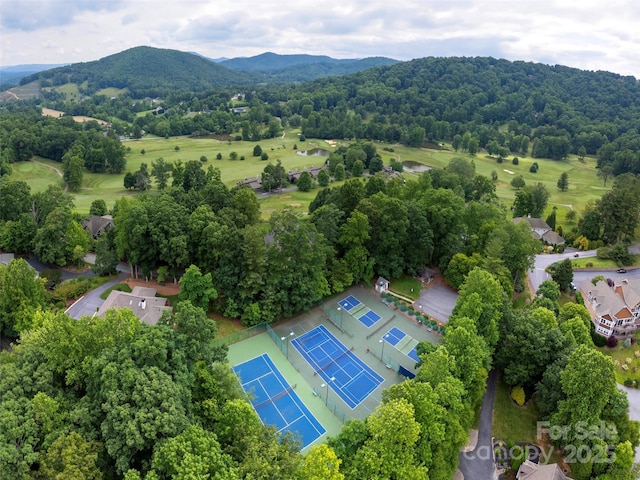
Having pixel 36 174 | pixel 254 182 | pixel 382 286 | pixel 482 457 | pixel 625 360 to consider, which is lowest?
pixel 625 360

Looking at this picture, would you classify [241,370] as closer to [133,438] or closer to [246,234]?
[246,234]

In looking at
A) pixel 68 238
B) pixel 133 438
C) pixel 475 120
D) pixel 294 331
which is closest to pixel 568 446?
pixel 294 331

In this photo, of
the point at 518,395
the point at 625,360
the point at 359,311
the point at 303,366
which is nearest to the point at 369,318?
the point at 359,311

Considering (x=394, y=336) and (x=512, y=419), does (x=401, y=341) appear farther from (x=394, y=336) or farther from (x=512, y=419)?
(x=512, y=419)

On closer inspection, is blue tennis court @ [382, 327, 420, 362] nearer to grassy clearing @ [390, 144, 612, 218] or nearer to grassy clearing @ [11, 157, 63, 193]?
grassy clearing @ [390, 144, 612, 218]

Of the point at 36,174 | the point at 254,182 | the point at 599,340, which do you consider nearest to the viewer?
the point at 599,340

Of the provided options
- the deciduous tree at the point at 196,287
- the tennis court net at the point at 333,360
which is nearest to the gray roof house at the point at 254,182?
the deciduous tree at the point at 196,287
